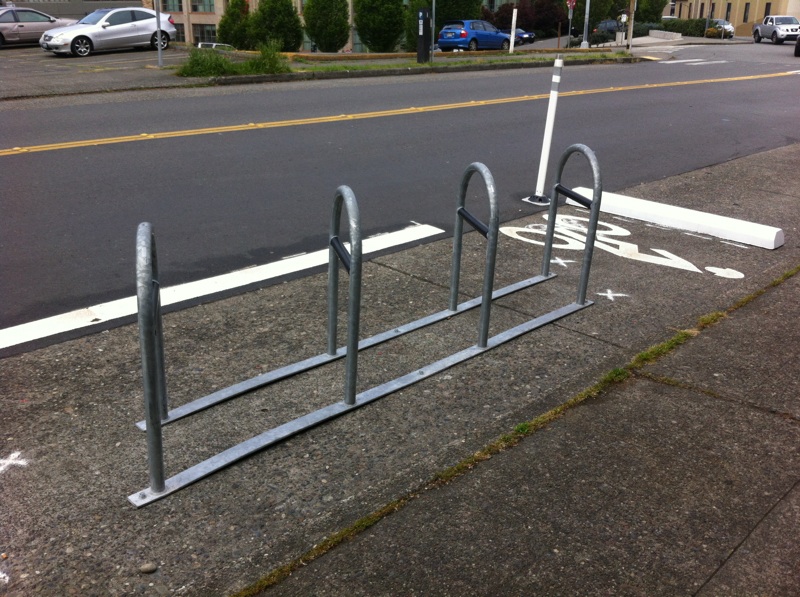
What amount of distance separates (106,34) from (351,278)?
86.3 ft

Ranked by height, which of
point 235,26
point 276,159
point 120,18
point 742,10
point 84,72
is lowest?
point 276,159

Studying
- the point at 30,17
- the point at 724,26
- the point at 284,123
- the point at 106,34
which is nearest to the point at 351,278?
the point at 284,123

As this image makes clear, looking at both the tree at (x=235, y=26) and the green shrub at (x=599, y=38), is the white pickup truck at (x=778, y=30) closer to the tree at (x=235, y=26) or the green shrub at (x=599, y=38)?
the green shrub at (x=599, y=38)

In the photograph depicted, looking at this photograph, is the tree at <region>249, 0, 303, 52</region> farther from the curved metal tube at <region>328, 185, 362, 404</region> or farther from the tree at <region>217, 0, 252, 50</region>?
the curved metal tube at <region>328, 185, 362, 404</region>

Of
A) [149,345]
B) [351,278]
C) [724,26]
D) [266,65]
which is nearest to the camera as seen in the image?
[149,345]

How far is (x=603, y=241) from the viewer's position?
7.27 meters

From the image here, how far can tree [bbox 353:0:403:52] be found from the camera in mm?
37969

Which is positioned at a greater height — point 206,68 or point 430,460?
point 206,68

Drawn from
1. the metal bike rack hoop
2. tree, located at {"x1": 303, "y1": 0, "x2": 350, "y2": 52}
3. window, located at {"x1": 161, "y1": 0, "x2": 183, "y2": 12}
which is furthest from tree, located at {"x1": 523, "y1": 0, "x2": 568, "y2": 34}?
the metal bike rack hoop

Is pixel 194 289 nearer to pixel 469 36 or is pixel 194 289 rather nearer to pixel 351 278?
pixel 351 278

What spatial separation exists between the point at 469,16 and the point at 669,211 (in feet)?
135

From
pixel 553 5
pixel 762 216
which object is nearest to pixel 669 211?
pixel 762 216

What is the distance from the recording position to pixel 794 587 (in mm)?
3072

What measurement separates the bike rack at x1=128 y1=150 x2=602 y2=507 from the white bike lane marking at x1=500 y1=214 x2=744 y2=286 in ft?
3.92
